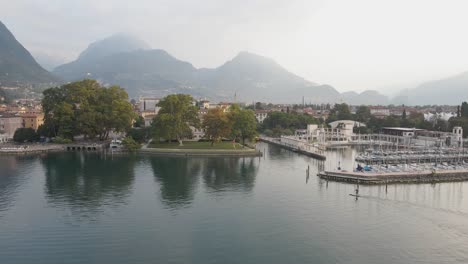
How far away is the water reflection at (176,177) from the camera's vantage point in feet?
61.6

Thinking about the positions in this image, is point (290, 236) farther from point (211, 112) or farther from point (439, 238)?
point (211, 112)

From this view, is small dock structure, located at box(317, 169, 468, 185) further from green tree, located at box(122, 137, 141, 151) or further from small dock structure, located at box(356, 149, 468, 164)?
green tree, located at box(122, 137, 141, 151)

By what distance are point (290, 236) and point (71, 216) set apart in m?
9.15

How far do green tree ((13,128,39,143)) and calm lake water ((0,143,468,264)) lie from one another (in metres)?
13.3

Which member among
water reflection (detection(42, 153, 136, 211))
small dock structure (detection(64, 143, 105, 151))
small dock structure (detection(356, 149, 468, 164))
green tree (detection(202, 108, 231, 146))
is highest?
green tree (detection(202, 108, 231, 146))

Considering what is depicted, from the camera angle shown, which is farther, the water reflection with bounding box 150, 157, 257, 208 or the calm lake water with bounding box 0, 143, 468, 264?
the water reflection with bounding box 150, 157, 257, 208

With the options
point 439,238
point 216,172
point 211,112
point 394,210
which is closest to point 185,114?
point 211,112

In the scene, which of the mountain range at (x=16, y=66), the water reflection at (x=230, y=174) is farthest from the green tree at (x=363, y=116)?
the mountain range at (x=16, y=66)

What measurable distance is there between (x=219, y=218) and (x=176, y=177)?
345 inches

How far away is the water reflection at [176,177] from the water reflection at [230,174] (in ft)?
2.91

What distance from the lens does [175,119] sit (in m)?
34.2

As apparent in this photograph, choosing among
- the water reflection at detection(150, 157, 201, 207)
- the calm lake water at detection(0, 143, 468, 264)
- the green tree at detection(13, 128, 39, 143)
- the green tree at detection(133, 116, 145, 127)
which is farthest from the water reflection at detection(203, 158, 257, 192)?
the green tree at detection(13, 128, 39, 143)

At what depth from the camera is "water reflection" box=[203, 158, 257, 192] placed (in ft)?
70.8

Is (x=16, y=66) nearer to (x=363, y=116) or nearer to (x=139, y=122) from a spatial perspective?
(x=139, y=122)
